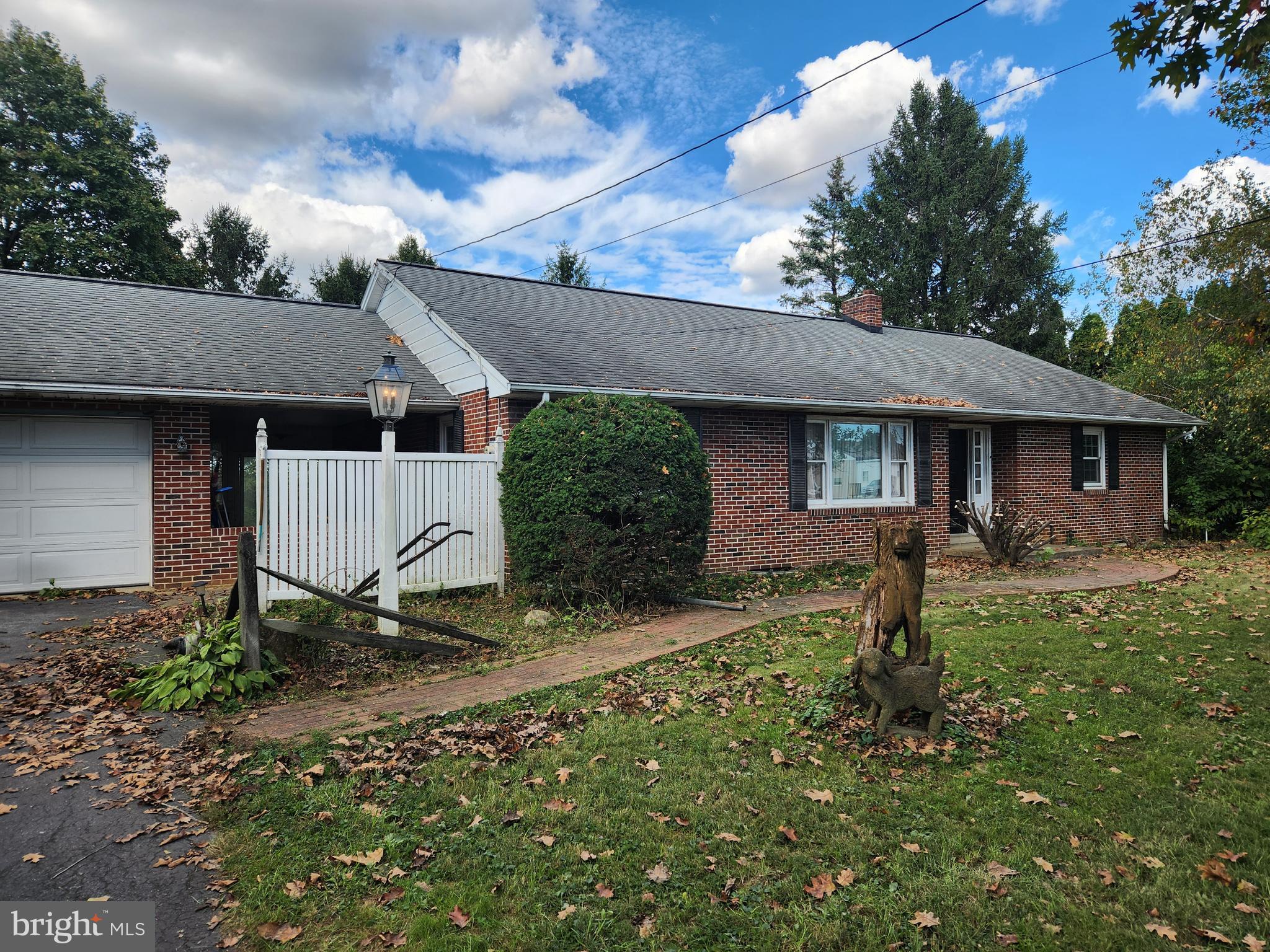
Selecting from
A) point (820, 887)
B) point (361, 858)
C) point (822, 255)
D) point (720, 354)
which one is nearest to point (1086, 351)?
point (822, 255)

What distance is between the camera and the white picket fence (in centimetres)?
733

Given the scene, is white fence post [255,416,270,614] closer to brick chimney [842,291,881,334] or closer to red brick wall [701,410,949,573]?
red brick wall [701,410,949,573]

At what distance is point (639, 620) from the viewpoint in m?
7.88

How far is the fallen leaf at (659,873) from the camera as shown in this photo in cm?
297

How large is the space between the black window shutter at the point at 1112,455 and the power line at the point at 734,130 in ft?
35.8

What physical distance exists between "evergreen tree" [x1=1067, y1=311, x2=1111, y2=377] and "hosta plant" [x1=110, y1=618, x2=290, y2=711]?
30.5m

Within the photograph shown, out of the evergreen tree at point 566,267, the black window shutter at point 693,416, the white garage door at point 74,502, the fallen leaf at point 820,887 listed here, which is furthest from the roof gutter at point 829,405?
the evergreen tree at point 566,267

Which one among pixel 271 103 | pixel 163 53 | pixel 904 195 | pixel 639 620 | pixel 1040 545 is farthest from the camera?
pixel 904 195

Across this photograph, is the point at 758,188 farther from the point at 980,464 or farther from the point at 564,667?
the point at 564,667

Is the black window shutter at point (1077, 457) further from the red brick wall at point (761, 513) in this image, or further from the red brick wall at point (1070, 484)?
the red brick wall at point (761, 513)

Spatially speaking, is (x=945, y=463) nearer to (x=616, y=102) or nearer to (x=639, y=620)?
(x=639, y=620)

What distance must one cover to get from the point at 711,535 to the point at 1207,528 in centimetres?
1251

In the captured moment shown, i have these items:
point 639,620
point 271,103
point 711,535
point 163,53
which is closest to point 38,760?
point 639,620

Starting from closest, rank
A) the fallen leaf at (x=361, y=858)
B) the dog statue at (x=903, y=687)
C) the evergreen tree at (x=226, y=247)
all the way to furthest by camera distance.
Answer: the fallen leaf at (x=361, y=858) → the dog statue at (x=903, y=687) → the evergreen tree at (x=226, y=247)
